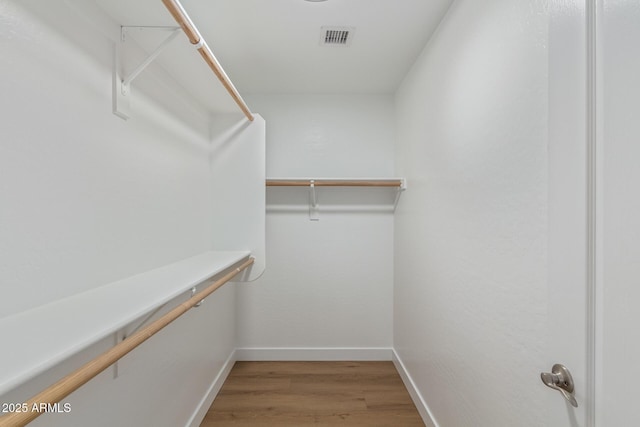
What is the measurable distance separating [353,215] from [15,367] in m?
2.36

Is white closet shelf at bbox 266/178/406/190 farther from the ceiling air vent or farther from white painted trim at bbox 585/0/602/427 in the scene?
white painted trim at bbox 585/0/602/427

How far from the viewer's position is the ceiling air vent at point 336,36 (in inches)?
68.6

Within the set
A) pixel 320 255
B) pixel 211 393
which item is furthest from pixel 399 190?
pixel 211 393

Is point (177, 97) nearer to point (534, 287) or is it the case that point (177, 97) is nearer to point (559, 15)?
point (559, 15)

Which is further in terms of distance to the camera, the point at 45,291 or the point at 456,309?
the point at 456,309

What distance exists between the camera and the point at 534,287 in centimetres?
96

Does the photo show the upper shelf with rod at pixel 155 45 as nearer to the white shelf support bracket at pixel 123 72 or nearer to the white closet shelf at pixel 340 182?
the white shelf support bracket at pixel 123 72

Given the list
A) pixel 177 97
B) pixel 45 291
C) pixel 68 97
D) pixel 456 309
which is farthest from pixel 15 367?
pixel 456 309

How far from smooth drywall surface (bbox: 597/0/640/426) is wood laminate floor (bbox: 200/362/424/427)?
1620 mm

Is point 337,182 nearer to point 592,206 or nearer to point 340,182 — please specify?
point 340,182

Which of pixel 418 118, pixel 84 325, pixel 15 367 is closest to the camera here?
pixel 15 367

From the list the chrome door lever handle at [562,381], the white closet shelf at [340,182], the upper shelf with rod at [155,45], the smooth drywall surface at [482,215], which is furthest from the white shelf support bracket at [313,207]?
the chrome door lever handle at [562,381]

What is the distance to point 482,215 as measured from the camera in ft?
4.20

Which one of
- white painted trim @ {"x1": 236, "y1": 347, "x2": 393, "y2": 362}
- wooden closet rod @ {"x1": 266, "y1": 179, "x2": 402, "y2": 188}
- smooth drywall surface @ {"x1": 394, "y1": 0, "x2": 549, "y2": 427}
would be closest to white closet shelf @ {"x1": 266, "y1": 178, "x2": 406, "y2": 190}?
wooden closet rod @ {"x1": 266, "y1": 179, "x2": 402, "y2": 188}
